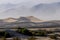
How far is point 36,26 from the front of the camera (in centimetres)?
133

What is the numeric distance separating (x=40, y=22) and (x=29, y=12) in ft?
0.50

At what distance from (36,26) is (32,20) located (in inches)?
2.9

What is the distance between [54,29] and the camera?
1313 millimetres

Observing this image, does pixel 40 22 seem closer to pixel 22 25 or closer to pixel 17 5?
pixel 22 25

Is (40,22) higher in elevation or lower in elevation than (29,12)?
lower

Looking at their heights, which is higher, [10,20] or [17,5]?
[17,5]

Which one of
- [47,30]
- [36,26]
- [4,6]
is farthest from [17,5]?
A: [47,30]

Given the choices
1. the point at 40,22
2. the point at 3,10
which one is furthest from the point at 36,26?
the point at 3,10

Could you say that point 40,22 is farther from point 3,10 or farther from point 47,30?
point 3,10

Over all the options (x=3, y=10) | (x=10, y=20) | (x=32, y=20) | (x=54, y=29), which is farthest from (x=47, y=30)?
(x=3, y=10)

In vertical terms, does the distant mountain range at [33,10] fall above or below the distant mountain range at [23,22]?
above

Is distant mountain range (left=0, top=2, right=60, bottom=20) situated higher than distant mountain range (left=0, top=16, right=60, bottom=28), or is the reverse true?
distant mountain range (left=0, top=2, right=60, bottom=20)

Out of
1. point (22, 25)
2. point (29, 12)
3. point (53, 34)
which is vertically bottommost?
point (53, 34)

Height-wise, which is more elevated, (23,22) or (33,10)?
(33,10)
